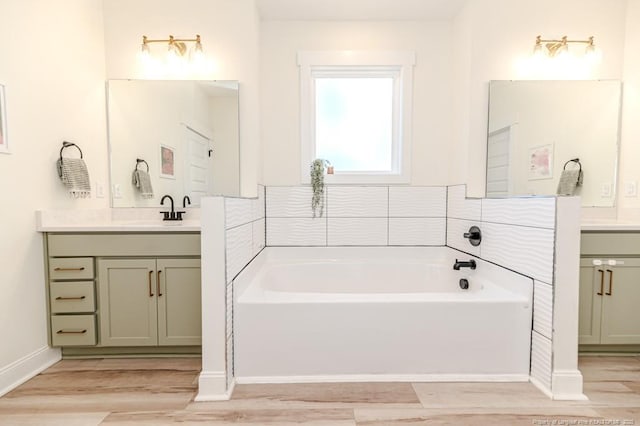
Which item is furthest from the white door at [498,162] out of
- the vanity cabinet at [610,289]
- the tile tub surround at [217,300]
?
the tile tub surround at [217,300]

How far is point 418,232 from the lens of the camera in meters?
2.81

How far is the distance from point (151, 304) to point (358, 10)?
2.60 metres

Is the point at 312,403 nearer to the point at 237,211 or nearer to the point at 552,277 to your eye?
the point at 237,211

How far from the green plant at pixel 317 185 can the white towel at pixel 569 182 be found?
177cm

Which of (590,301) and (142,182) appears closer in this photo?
(590,301)

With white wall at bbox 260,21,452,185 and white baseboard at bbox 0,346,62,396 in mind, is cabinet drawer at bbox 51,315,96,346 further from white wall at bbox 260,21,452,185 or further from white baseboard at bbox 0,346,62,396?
white wall at bbox 260,21,452,185

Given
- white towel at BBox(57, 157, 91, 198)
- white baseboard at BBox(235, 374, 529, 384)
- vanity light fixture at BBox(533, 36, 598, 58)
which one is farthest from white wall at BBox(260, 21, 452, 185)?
white baseboard at BBox(235, 374, 529, 384)

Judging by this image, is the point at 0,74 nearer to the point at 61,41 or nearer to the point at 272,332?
the point at 61,41

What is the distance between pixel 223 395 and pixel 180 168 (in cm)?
166

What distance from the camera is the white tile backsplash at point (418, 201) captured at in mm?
2785

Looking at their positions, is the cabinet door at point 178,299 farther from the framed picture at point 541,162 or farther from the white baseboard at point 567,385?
the framed picture at point 541,162

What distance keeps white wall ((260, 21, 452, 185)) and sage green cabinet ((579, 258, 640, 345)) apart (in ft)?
3.97

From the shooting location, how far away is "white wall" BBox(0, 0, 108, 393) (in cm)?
177

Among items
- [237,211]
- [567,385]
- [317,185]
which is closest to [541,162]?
[567,385]
